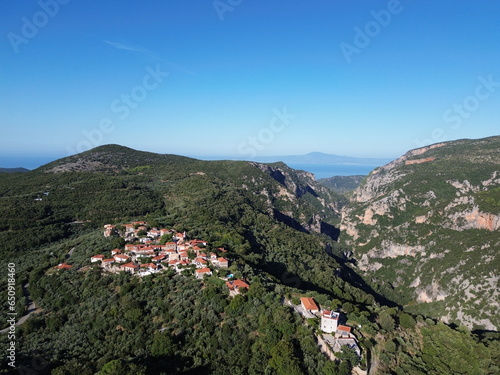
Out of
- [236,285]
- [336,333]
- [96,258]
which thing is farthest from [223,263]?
[96,258]

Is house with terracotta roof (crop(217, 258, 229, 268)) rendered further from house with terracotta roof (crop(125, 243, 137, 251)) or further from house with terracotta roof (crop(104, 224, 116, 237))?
house with terracotta roof (crop(104, 224, 116, 237))

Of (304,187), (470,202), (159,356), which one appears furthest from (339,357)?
(304,187)

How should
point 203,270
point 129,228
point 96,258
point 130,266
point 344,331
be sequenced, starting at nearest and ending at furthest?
point 344,331
point 203,270
point 130,266
point 96,258
point 129,228

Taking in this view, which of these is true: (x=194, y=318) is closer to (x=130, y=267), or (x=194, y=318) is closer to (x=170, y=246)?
(x=130, y=267)

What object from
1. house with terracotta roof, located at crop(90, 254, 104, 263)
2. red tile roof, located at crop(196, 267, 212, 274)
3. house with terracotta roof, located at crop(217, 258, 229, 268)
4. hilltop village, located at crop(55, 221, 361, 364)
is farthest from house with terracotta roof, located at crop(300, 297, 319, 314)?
house with terracotta roof, located at crop(90, 254, 104, 263)

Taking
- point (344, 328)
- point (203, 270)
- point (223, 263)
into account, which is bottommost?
point (344, 328)

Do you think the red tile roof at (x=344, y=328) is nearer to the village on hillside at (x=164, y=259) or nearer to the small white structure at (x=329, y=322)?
the small white structure at (x=329, y=322)
